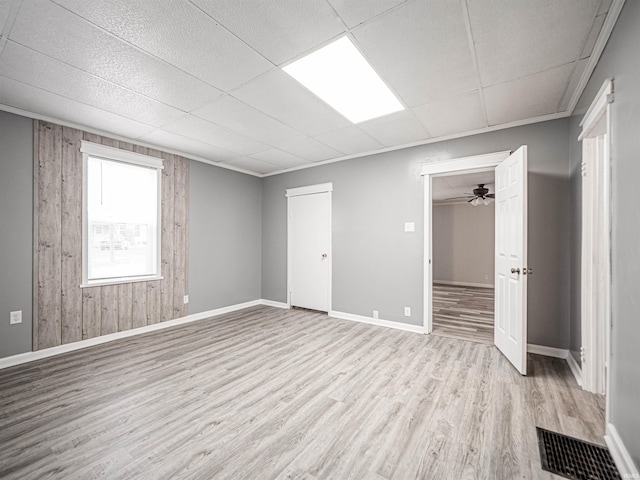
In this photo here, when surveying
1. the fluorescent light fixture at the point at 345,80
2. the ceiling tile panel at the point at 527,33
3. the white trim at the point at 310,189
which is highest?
the fluorescent light fixture at the point at 345,80

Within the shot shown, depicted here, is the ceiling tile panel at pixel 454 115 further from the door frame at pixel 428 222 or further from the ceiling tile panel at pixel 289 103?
the ceiling tile panel at pixel 289 103

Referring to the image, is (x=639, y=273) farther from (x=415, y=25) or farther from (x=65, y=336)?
(x=65, y=336)

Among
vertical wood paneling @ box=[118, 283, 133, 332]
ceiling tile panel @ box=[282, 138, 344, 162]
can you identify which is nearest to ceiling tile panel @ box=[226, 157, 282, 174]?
ceiling tile panel @ box=[282, 138, 344, 162]

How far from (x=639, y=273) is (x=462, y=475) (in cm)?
135

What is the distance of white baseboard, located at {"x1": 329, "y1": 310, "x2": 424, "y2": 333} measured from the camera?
3.85 metres

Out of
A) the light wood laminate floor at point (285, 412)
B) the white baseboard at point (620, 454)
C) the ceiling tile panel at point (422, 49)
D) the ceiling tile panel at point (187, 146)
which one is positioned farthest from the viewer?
the ceiling tile panel at point (187, 146)

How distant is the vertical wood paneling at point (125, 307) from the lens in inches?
144

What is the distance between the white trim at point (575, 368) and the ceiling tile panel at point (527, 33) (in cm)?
258

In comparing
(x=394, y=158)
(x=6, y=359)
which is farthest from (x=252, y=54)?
(x=6, y=359)

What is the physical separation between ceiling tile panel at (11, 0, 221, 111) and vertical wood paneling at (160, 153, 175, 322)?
67.0 inches

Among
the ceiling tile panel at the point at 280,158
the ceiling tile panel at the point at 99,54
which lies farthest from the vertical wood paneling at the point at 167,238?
the ceiling tile panel at the point at 99,54

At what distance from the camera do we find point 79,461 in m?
1.58

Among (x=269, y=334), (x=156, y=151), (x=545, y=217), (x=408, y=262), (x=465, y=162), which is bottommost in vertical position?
(x=269, y=334)

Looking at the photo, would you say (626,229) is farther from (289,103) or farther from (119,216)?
(119,216)
